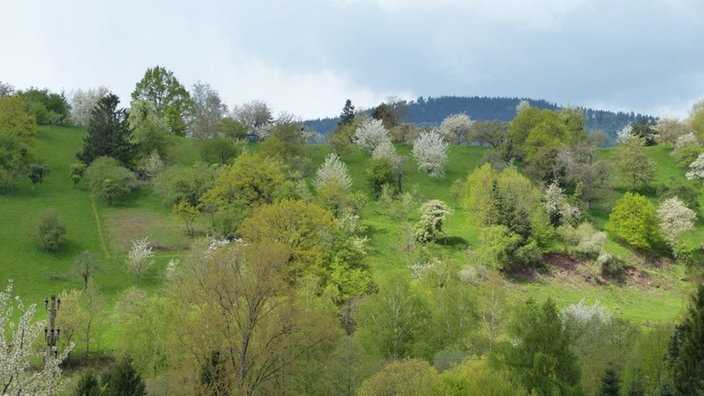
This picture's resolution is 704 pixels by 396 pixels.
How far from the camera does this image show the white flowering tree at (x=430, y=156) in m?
105

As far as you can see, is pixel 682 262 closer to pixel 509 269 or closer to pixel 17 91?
pixel 509 269

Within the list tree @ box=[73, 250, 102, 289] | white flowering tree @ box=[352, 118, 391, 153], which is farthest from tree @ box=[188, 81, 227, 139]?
tree @ box=[73, 250, 102, 289]

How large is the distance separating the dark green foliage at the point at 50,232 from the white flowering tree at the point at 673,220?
225ft

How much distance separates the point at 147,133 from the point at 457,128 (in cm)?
6520

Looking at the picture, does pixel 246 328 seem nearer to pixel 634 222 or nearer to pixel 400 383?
pixel 400 383

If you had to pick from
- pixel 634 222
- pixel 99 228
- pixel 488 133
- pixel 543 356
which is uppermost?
pixel 488 133

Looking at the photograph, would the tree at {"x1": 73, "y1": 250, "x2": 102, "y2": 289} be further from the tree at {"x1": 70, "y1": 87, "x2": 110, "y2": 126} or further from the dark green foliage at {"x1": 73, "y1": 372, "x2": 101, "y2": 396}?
the tree at {"x1": 70, "y1": 87, "x2": 110, "y2": 126}

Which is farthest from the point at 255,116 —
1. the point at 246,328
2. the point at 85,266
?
the point at 246,328

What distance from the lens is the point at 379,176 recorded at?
311 ft

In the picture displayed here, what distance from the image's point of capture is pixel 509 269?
7019 cm

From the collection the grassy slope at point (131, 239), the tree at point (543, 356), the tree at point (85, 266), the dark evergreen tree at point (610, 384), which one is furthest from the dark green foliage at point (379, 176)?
the dark evergreen tree at point (610, 384)

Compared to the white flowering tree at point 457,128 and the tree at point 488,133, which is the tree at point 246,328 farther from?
the white flowering tree at point 457,128

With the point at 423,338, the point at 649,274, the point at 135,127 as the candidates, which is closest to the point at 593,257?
the point at 649,274

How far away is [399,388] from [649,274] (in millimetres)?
51270
